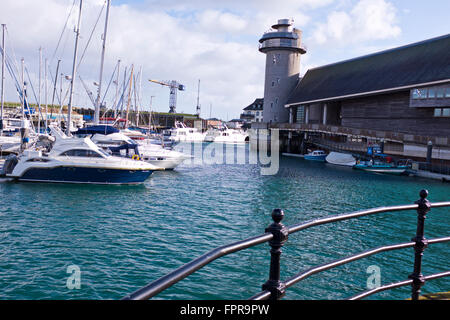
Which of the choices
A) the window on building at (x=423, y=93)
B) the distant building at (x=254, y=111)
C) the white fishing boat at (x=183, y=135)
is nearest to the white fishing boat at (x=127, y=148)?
the window on building at (x=423, y=93)

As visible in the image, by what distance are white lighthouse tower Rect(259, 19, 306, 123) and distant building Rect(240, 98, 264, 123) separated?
70730 mm

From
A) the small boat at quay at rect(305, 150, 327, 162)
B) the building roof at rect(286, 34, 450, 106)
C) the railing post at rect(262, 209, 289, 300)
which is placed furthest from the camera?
the small boat at quay at rect(305, 150, 327, 162)

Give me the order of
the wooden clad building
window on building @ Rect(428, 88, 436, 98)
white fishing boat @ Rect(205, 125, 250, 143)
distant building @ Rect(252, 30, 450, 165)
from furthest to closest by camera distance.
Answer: white fishing boat @ Rect(205, 125, 250, 143) < distant building @ Rect(252, 30, 450, 165) < the wooden clad building < window on building @ Rect(428, 88, 436, 98)

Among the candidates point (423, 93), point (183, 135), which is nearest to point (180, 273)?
point (423, 93)

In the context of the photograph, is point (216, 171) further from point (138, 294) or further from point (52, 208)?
point (138, 294)

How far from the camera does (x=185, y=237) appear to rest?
50.3ft

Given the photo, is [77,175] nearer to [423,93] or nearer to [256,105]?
[423,93]

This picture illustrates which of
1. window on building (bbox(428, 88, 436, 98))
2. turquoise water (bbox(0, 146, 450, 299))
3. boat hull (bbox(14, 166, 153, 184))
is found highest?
window on building (bbox(428, 88, 436, 98))

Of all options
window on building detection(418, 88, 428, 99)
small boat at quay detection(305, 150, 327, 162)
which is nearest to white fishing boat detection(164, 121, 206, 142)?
small boat at quay detection(305, 150, 327, 162)

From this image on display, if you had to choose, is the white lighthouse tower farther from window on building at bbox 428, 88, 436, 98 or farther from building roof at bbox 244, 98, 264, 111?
building roof at bbox 244, 98, 264, 111

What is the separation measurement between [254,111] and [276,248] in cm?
15093

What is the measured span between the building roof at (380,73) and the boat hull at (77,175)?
34662mm

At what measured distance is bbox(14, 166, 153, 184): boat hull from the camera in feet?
86.4
